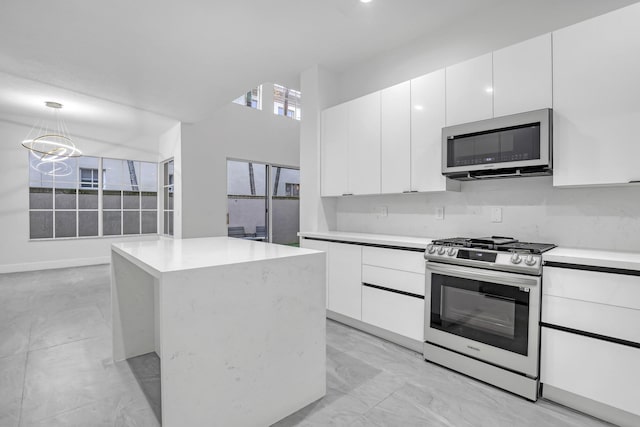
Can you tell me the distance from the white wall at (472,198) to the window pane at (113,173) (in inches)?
194

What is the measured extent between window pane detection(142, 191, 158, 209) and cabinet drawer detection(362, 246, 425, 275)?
5.97 meters

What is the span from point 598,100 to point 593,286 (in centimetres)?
111

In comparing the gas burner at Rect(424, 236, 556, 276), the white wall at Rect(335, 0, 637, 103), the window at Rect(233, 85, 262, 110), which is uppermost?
the window at Rect(233, 85, 262, 110)

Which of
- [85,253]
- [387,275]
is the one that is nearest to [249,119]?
[85,253]

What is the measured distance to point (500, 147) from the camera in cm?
223

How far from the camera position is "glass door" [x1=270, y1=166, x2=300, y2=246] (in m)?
6.66

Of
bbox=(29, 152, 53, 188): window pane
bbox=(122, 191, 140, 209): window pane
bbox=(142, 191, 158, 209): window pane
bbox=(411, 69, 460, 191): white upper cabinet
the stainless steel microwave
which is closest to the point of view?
the stainless steel microwave

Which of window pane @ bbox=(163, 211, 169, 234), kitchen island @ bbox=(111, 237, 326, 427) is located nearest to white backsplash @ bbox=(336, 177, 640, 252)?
kitchen island @ bbox=(111, 237, 326, 427)

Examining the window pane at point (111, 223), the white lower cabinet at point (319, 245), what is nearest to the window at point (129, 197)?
the window pane at point (111, 223)

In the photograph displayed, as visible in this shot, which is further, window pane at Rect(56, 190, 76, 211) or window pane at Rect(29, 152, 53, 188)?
window pane at Rect(56, 190, 76, 211)

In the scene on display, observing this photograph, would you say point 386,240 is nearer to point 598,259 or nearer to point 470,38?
point 598,259

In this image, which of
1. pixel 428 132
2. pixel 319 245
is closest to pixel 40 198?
pixel 319 245

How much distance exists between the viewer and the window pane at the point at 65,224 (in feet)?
19.8

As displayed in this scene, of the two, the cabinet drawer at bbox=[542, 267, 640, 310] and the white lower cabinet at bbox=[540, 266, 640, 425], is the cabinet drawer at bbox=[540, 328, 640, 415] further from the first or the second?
the cabinet drawer at bbox=[542, 267, 640, 310]
